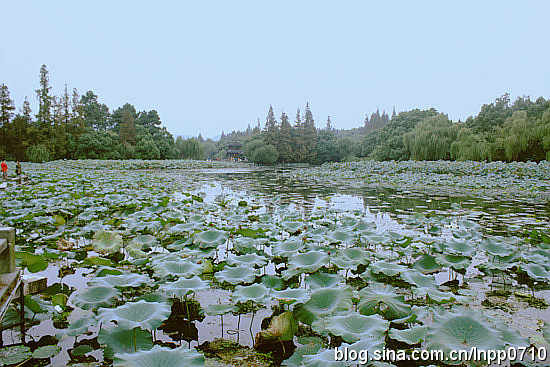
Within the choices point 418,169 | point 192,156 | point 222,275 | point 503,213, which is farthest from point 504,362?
point 192,156

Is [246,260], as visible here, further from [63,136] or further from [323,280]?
[63,136]

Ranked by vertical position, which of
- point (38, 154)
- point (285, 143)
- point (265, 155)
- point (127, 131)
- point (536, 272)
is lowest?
point (536, 272)

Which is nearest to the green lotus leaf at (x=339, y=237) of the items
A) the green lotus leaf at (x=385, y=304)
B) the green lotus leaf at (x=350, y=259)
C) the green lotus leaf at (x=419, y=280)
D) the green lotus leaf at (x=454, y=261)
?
the green lotus leaf at (x=350, y=259)

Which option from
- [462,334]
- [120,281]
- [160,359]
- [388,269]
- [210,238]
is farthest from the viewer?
[210,238]

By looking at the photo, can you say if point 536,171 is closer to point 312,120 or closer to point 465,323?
point 465,323

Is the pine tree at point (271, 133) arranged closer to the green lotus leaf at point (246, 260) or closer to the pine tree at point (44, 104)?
the pine tree at point (44, 104)

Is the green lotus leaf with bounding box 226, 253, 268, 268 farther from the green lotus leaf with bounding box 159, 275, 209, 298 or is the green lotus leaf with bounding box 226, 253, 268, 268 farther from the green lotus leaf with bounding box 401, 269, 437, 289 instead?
the green lotus leaf with bounding box 401, 269, 437, 289

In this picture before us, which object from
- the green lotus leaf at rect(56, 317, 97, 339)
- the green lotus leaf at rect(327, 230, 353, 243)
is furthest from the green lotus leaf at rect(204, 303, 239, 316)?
the green lotus leaf at rect(327, 230, 353, 243)

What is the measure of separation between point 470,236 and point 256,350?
7.80 feet

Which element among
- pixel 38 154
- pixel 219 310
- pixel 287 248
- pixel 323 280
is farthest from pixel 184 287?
pixel 38 154

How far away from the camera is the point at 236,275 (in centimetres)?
195

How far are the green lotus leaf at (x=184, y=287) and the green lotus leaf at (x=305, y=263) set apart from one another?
0.55 meters

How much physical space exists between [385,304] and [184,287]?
102 cm

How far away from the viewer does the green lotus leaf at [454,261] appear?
91.0 inches
